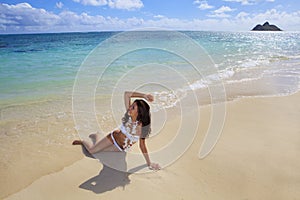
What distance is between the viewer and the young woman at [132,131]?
3.57m

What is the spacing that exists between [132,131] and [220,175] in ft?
4.63

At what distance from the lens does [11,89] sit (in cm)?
851

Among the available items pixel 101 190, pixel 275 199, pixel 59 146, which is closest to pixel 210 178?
pixel 275 199

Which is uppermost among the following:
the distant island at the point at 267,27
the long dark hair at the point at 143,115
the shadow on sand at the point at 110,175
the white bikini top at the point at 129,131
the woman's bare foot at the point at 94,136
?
the distant island at the point at 267,27

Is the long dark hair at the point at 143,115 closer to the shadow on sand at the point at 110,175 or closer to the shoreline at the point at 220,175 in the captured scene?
the shadow on sand at the point at 110,175

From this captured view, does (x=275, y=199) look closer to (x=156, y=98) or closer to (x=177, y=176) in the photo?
(x=177, y=176)

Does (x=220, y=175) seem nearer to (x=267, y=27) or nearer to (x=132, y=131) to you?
(x=132, y=131)

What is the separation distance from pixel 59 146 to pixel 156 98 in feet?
11.4

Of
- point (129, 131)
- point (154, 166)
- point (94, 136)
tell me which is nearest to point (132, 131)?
point (129, 131)

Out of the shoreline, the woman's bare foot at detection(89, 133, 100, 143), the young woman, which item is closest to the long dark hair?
the young woman

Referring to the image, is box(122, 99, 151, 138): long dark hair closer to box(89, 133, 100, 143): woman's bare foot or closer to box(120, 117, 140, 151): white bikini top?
box(120, 117, 140, 151): white bikini top

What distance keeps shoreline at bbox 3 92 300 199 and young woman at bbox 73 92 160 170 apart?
295 mm

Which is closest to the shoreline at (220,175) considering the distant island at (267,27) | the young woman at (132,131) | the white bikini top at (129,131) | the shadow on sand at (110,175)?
the shadow on sand at (110,175)

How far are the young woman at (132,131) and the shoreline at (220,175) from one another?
29 centimetres
